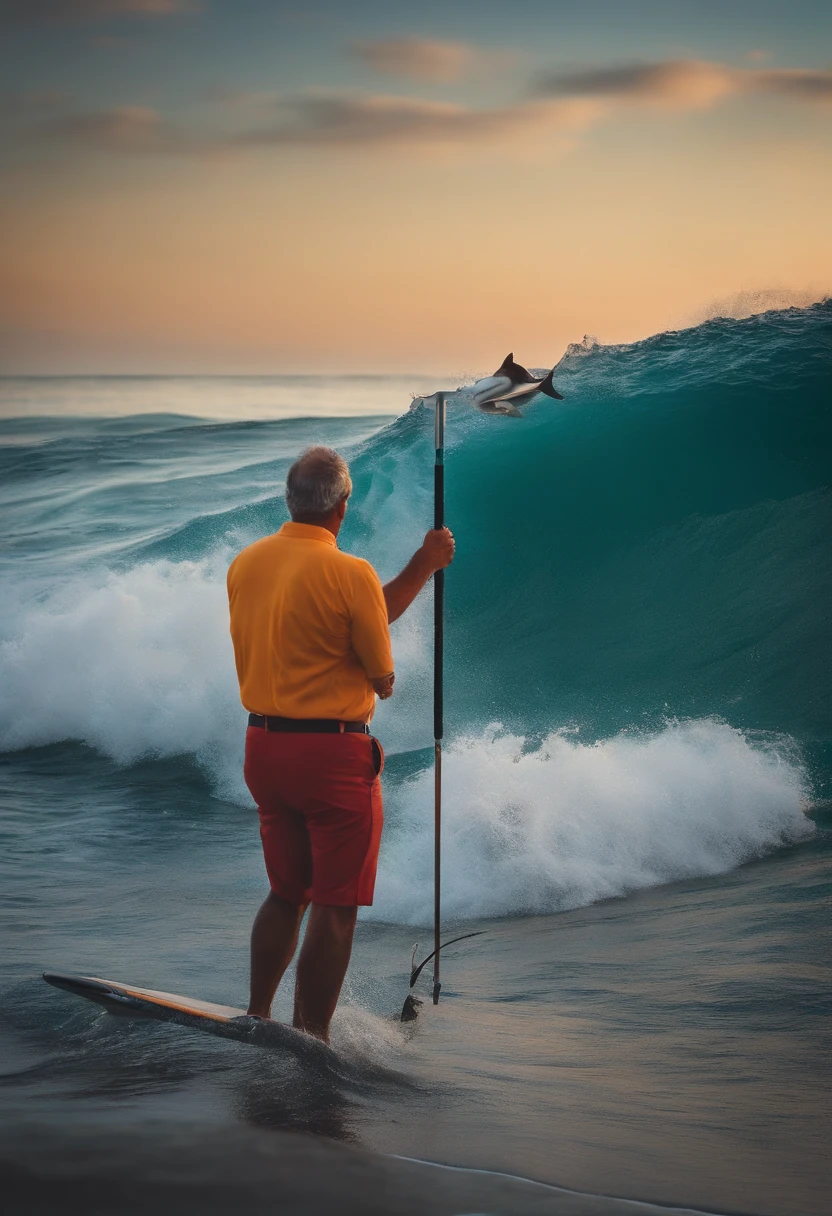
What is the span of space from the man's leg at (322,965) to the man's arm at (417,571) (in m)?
0.74

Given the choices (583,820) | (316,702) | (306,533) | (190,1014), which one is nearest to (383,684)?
(316,702)

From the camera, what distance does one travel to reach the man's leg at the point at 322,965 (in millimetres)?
2842

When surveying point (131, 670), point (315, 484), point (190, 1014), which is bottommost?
point (131, 670)

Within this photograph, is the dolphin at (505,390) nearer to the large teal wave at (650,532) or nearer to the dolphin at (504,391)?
the dolphin at (504,391)

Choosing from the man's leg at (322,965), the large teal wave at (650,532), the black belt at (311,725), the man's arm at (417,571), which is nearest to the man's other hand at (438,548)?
the man's arm at (417,571)

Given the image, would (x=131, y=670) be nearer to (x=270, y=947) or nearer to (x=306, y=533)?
(x=270, y=947)

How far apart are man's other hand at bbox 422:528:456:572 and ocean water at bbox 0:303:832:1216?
1268mm

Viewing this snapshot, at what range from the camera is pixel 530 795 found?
5766mm

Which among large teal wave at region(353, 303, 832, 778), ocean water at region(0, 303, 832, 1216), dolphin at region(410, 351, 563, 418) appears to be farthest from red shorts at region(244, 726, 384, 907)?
large teal wave at region(353, 303, 832, 778)

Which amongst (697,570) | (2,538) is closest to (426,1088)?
(697,570)

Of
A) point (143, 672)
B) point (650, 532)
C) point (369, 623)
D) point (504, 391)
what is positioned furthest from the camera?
point (650, 532)

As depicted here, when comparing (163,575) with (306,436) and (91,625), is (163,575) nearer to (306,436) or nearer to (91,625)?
(91,625)

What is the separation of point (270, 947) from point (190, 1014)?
25 cm

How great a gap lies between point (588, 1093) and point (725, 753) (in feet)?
11.9
